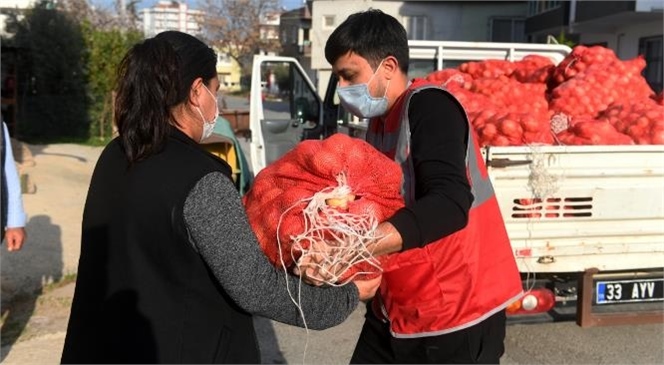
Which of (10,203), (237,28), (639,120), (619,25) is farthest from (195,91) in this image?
(237,28)

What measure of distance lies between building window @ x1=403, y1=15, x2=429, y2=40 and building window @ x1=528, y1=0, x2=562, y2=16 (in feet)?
15.0

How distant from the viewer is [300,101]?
9531 mm

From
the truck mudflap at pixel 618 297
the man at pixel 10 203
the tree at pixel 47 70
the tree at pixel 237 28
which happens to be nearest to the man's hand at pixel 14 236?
the man at pixel 10 203

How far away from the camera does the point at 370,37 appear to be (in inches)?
93.5

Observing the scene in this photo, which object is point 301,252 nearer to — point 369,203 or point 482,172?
point 369,203

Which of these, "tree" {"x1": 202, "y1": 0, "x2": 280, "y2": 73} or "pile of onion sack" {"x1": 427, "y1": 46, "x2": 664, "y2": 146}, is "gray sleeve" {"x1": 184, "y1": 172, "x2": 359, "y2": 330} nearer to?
"pile of onion sack" {"x1": 427, "y1": 46, "x2": 664, "y2": 146}

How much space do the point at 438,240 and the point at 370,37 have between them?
70 centimetres

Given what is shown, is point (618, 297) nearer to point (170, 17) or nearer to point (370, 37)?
point (370, 37)

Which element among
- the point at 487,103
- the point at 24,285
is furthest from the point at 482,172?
the point at 24,285

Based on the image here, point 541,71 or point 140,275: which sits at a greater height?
point 541,71

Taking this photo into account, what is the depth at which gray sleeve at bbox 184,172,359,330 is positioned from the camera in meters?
1.75

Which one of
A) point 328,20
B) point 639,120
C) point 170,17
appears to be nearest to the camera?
point 639,120

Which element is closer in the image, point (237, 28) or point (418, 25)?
point (418, 25)

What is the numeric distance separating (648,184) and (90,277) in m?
3.70
